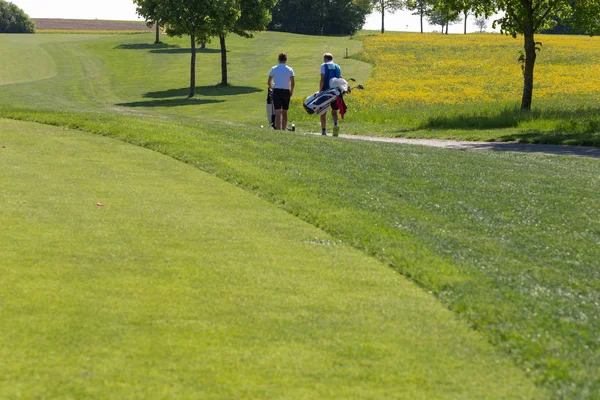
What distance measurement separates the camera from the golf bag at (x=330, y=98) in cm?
2192

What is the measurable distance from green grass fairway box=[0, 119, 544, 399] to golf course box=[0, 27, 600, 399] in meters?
0.02

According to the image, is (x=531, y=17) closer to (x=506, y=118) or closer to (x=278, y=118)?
(x=506, y=118)

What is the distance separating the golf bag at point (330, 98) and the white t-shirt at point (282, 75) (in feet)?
2.55

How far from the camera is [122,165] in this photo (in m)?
12.0

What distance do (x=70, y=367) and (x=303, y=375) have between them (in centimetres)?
128

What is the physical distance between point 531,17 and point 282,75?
50.0 ft

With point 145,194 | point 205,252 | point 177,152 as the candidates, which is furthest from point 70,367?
point 177,152

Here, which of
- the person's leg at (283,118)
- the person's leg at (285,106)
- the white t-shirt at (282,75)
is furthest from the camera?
the person's leg at (283,118)

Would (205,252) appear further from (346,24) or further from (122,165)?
(346,24)

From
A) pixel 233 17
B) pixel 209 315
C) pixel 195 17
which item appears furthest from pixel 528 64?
pixel 209 315

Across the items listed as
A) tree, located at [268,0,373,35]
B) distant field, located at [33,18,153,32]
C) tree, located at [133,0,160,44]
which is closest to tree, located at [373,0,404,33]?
tree, located at [268,0,373,35]

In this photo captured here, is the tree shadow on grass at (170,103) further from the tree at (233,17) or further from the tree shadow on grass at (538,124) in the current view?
the tree shadow on grass at (538,124)

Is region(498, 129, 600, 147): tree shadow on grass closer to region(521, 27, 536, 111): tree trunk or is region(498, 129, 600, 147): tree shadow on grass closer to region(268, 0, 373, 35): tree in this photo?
region(521, 27, 536, 111): tree trunk

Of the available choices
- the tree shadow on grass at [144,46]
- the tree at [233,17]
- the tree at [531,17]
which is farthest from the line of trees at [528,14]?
the tree shadow on grass at [144,46]
